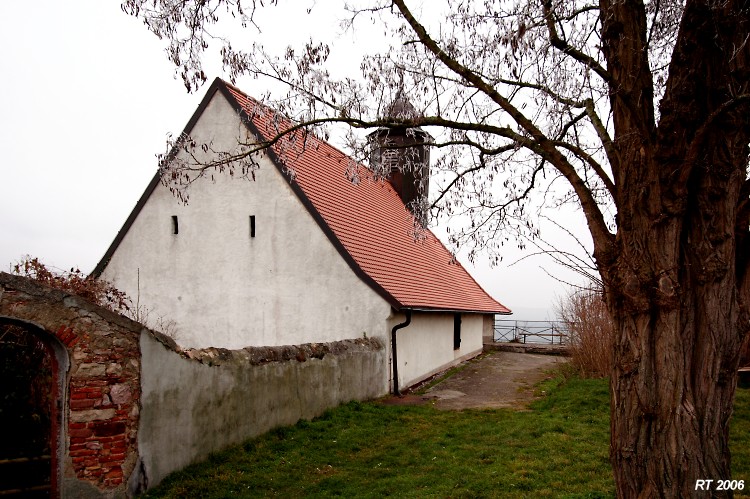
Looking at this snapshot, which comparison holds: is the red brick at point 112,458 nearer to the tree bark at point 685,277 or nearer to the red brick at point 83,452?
the red brick at point 83,452

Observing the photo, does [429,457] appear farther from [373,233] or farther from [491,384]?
[373,233]

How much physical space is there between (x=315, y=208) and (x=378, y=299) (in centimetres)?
255

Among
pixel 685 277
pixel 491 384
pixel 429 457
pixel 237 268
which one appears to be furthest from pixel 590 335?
pixel 685 277

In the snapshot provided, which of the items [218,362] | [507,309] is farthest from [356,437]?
[507,309]

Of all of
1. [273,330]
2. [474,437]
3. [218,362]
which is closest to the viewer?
[218,362]

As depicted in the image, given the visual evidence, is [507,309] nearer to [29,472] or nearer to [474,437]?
[474,437]

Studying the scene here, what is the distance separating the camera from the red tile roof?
1267cm

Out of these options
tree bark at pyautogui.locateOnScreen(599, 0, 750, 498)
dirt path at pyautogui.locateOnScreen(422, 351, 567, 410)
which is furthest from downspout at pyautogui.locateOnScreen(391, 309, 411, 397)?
tree bark at pyautogui.locateOnScreen(599, 0, 750, 498)

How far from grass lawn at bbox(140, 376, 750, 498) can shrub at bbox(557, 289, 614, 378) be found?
215 centimetres

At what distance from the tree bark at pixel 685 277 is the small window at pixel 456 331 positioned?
14.1 m

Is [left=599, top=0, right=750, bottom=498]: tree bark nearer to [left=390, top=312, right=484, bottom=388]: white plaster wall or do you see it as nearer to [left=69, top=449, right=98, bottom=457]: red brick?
[left=69, top=449, right=98, bottom=457]: red brick

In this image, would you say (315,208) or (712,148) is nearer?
(712,148)

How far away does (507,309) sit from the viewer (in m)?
24.5

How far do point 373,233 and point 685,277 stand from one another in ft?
37.6
